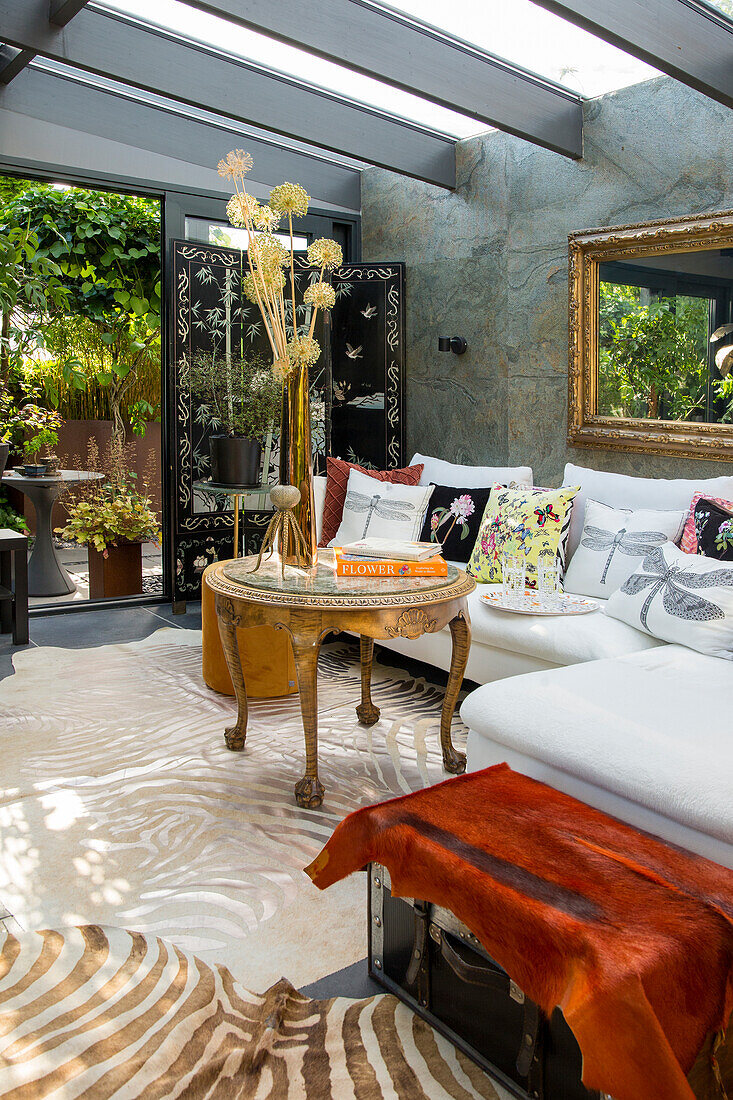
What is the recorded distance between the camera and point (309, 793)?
270 centimetres

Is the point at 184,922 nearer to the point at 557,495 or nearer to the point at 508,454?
the point at 557,495

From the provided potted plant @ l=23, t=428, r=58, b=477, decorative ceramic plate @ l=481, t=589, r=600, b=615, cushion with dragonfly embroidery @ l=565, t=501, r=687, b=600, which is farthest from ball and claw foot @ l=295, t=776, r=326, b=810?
potted plant @ l=23, t=428, r=58, b=477

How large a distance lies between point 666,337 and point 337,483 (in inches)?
66.6

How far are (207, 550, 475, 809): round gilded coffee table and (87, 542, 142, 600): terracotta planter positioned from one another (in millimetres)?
3019

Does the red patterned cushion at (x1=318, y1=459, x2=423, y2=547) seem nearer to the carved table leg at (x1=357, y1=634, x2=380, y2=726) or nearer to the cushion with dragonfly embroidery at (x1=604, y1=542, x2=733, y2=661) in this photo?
the carved table leg at (x1=357, y1=634, x2=380, y2=726)

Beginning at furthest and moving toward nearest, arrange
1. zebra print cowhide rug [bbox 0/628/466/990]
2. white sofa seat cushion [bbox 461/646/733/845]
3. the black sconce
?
the black sconce, zebra print cowhide rug [bbox 0/628/466/990], white sofa seat cushion [bbox 461/646/733/845]

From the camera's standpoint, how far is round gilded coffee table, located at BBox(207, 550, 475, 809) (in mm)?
2623

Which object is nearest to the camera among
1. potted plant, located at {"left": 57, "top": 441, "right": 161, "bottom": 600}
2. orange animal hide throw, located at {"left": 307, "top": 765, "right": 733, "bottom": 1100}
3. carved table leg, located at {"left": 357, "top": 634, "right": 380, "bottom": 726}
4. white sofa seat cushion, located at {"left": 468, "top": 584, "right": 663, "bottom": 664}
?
orange animal hide throw, located at {"left": 307, "top": 765, "right": 733, "bottom": 1100}

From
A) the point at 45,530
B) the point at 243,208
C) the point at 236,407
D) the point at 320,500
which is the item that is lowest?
the point at 45,530

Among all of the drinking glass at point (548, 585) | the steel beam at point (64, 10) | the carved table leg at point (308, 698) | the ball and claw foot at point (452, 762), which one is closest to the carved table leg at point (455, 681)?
the ball and claw foot at point (452, 762)

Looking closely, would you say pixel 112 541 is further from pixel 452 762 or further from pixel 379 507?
pixel 452 762

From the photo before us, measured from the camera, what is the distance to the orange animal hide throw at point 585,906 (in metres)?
1.30

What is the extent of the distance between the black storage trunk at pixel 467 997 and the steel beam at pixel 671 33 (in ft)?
9.52

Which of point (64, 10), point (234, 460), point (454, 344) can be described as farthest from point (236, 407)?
point (64, 10)
